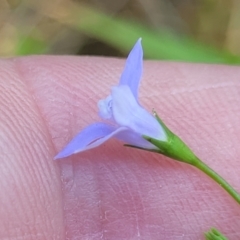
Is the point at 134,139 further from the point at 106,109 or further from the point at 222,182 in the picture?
the point at 222,182

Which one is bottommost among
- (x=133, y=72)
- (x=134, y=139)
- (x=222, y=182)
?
(x=222, y=182)

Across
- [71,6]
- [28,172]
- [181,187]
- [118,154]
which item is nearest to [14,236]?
[28,172]

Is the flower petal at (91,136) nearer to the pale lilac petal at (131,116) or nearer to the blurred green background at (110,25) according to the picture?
the pale lilac petal at (131,116)

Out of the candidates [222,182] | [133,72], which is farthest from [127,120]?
[222,182]

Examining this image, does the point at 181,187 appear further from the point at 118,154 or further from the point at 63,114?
the point at 63,114

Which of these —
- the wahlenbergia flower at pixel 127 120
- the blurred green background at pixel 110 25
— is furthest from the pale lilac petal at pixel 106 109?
the blurred green background at pixel 110 25

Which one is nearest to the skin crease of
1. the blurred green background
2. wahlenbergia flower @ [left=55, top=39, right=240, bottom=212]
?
wahlenbergia flower @ [left=55, top=39, right=240, bottom=212]

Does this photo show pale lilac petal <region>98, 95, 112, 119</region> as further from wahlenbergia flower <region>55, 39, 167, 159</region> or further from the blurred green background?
the blurred green background
